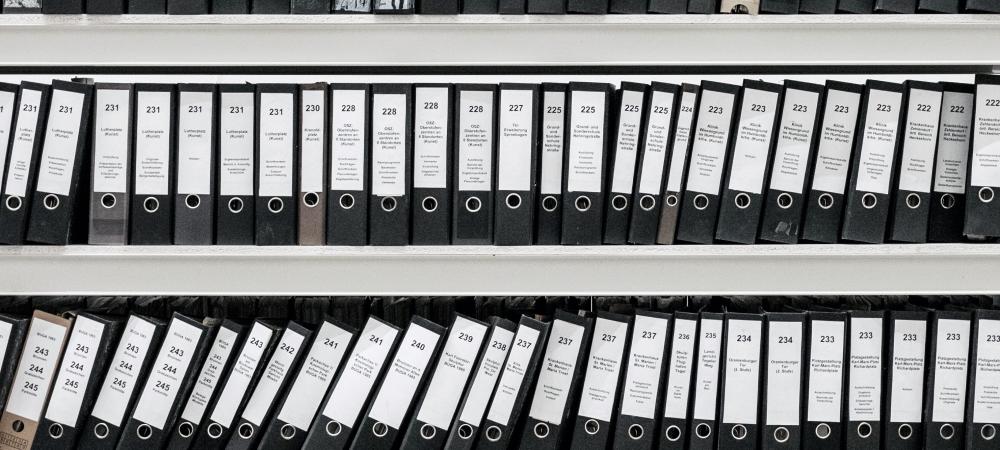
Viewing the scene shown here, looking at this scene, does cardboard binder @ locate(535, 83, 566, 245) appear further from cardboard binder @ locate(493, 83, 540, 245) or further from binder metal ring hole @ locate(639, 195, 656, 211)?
binder metal ring hole @ locate(639, 195, 656, 211)

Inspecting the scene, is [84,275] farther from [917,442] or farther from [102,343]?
[917,442]

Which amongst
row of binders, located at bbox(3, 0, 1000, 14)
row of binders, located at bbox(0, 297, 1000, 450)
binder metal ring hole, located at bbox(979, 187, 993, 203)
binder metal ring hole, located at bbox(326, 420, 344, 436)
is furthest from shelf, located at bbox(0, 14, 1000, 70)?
binder metal ring hole, located at bbox(326, 420, 344, 436)

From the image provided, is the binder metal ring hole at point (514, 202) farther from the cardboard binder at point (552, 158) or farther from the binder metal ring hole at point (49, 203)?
the binder metal ring hole at point (49, 203)

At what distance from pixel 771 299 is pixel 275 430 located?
0.87m

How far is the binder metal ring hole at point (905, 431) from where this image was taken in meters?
1.20

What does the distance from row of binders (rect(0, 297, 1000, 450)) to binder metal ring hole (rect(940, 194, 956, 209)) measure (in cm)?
16

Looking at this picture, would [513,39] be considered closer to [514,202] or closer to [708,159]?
[514,202]

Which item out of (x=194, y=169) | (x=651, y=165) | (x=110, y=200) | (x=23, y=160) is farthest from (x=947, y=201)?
(x=23, y=160)

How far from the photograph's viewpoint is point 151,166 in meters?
1.15

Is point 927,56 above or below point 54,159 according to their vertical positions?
above

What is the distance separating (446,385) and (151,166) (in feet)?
1.79

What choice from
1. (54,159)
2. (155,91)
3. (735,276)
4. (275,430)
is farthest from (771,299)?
(54,159)

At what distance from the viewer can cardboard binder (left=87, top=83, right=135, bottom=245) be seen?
3.75 feet

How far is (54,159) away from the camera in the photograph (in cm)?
115
